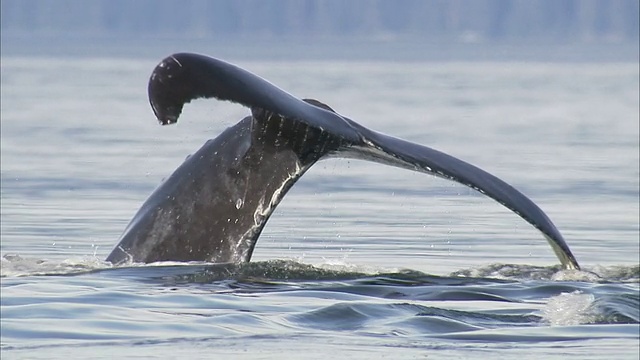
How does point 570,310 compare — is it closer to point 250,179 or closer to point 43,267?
point 250,179

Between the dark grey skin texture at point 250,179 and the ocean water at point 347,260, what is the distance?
0.47 ft

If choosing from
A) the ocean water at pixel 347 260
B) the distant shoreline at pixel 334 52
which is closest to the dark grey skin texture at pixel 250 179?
the ocean water at pixel 347 260

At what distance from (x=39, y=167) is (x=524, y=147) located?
7062 mm

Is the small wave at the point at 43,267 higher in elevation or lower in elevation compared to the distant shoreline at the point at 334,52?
lower

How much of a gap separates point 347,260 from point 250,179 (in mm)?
Result: 2766

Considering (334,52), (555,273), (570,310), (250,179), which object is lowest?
(570,310)

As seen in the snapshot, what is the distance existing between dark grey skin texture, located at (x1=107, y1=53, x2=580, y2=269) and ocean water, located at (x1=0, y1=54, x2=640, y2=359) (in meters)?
0.14

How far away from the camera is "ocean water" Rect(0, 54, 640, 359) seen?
7.68 m

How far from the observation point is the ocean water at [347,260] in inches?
303

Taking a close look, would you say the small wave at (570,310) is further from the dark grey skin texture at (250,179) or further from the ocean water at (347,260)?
the dark grey skin texture at (250,179)

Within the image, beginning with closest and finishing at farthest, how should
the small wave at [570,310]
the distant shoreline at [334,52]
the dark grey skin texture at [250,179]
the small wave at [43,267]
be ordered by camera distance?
the small wave at [570,310], the dark grey skin texture at [250,179], the small wave at [43,267], the distant shoreline at [334,52]

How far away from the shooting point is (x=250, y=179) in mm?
8867

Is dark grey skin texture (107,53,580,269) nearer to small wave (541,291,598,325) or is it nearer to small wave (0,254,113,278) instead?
small wave (541,291,598,325)

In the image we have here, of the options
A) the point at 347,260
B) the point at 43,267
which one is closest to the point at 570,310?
the point at 43,267
